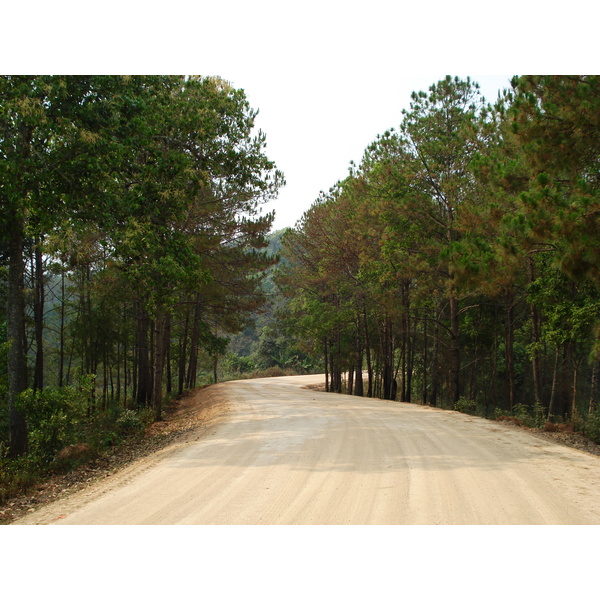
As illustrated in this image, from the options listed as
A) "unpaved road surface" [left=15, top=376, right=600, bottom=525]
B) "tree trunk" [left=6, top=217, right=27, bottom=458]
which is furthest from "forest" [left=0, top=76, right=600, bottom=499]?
"unpaved road surface" [left=15, top=376, right=600, bottom=525]

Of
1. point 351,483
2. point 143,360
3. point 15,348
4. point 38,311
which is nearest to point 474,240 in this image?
point 351,483

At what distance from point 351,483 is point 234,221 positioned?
1607 cm

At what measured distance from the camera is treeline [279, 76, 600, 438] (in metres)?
9.44

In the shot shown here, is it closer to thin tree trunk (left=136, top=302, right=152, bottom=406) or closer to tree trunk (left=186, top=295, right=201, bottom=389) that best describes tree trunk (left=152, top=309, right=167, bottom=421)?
thin tree trunk (left=136, top=302, right=152, bottom=406)

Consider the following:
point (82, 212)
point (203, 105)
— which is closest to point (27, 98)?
point (82, 212)

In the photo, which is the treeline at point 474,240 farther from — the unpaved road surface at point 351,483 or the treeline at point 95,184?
the treeline at point 95,184

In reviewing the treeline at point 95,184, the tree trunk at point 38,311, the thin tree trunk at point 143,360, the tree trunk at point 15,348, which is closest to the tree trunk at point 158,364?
the treeline at point 95,184

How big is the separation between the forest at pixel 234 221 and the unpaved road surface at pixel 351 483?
285 centimetres

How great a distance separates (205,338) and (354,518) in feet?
82.2

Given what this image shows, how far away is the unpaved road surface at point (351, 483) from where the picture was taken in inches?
200

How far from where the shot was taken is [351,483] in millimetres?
6199

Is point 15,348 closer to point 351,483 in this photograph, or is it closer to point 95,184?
point 95,184

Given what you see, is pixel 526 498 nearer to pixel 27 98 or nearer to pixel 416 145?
pixel 27 98

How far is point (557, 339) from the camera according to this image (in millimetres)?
14352
